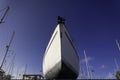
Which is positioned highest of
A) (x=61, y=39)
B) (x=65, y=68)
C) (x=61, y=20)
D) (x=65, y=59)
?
(x=61, y=20)

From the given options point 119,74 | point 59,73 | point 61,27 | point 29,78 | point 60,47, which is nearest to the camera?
point 59,73

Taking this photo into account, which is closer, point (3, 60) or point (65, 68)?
point (65, 68)

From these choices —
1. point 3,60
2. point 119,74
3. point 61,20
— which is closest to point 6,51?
point 3,60

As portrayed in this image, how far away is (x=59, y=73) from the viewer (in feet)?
21.1

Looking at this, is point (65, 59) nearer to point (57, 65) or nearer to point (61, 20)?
point (57, 65)

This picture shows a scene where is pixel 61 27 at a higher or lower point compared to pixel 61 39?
higher

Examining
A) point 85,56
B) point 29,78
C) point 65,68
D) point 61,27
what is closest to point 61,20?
point 61,27

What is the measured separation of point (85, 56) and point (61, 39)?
31.3 metres

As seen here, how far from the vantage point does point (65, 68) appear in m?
6.60

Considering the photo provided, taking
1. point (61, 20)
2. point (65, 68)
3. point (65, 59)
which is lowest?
point (65, 68)

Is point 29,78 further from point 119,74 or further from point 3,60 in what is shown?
point 119,74

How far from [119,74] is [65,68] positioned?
33.7 m

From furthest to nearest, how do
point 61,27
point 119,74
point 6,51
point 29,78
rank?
point 6,51, point 119,74, point 29,78, point 61,27

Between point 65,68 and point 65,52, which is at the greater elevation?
point 65,52
